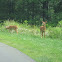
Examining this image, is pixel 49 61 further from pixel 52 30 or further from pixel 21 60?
pixel 52 30

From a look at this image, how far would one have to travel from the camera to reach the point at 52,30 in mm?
14227

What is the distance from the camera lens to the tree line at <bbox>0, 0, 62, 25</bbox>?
30.9 meters

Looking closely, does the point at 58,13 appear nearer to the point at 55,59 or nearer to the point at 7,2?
the point at 7,2

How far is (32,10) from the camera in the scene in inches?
1382

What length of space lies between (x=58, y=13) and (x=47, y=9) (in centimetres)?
363

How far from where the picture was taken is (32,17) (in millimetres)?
34719

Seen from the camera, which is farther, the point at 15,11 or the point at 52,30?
the point at 15,11

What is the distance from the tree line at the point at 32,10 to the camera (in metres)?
30.9

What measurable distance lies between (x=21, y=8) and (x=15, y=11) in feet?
7.16

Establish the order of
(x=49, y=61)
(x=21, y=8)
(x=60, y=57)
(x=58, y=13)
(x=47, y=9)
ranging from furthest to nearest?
1. (x=21, y=8)
2. (x=47, y=9)
3. (x=58, y=13)
4. (x=60, y=57)
5. (x=49, y=61)

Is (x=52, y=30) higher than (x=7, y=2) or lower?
lower

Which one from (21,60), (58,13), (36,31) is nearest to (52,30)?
(36,31)

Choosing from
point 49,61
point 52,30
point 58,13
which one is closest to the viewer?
point 49,61


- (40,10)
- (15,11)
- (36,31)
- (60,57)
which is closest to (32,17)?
(40,10)
